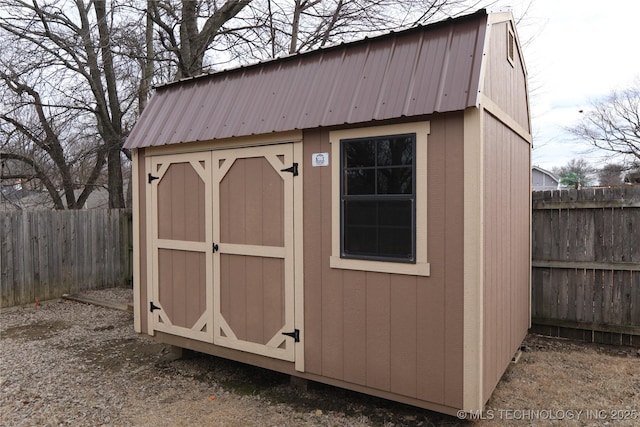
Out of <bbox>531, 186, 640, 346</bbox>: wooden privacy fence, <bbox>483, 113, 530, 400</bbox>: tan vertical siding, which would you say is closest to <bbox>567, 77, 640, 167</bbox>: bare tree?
<bbox>531, 186, 640, 346</bbox>: wooden privacy fence

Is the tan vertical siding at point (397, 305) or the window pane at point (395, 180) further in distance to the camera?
the window pane at point (395, 180)

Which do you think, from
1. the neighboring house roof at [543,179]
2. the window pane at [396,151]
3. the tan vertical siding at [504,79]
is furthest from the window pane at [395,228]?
the neighboring house roof at [543,179]

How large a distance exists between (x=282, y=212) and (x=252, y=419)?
1619mm

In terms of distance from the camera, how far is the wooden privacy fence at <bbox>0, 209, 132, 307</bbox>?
6824 mm

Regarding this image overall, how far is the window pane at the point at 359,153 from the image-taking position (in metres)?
3.15

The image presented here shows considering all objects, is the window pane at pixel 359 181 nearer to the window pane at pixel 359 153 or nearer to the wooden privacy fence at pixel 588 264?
the window pane at pixel 359 153

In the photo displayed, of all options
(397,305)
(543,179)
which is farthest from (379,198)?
(543,179)

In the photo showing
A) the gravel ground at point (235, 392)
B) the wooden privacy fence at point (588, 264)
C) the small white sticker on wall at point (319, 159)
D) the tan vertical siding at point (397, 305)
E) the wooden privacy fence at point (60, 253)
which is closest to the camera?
the tan vertical siding at point (397, 305)

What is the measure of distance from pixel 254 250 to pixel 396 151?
1.53 meters

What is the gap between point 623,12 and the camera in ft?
36.3

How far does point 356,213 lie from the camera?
126 inches

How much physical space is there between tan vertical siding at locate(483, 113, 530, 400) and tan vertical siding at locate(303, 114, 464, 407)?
27 cm

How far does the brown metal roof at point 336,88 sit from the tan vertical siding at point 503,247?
1.48 feet

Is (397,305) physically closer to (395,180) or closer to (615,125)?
(395,180)
